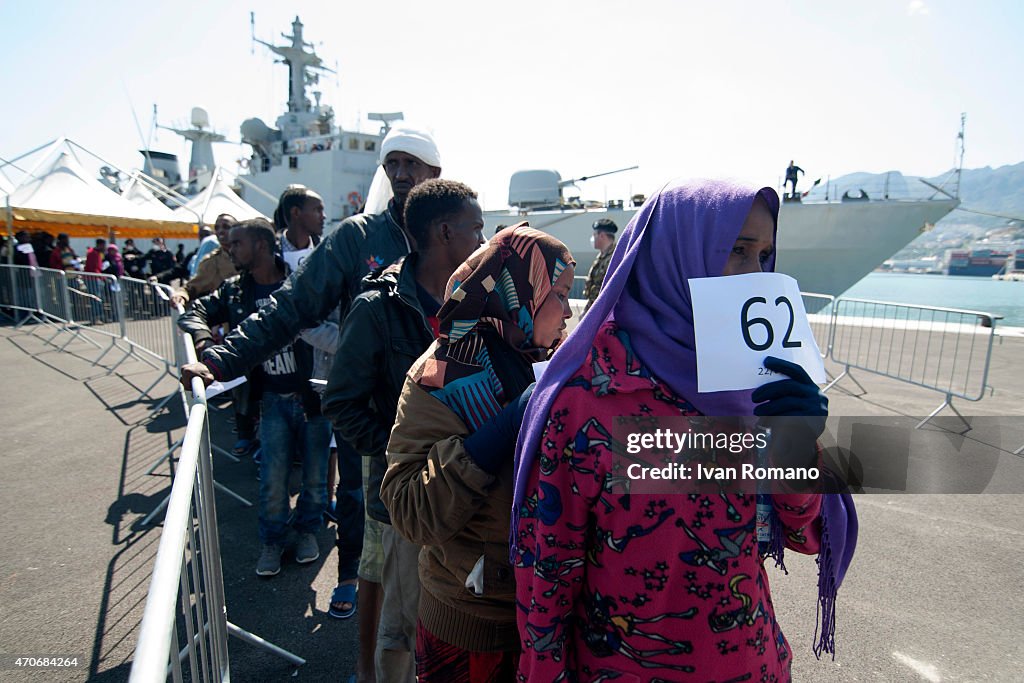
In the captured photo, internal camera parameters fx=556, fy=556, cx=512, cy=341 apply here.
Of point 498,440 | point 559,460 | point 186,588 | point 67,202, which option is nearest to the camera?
point 559,460

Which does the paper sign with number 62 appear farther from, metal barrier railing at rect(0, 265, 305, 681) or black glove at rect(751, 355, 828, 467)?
metal barrier railing at rect(0, 265, 305, 681)

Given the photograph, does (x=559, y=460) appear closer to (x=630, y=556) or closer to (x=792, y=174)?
(x=630, y=556)

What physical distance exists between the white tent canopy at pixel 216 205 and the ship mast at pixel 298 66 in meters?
16.5

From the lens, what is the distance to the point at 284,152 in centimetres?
2753

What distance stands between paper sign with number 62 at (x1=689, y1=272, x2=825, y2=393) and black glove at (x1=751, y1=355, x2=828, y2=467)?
37 millimetres

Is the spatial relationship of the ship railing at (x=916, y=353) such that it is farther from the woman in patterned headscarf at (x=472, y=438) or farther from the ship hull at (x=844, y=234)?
the ship hull at (x=844, y=234)

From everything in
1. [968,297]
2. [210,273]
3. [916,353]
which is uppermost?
[210,273]

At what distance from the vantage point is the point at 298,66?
94.8ft

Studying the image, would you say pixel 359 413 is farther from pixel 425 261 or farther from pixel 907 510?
pixel 907 510

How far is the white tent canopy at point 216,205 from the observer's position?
13.3m

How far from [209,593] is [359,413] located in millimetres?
748

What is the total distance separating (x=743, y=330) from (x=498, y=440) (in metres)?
0.57

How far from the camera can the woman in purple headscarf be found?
42.8 inches

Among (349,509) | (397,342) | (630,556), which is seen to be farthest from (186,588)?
(349,509)
